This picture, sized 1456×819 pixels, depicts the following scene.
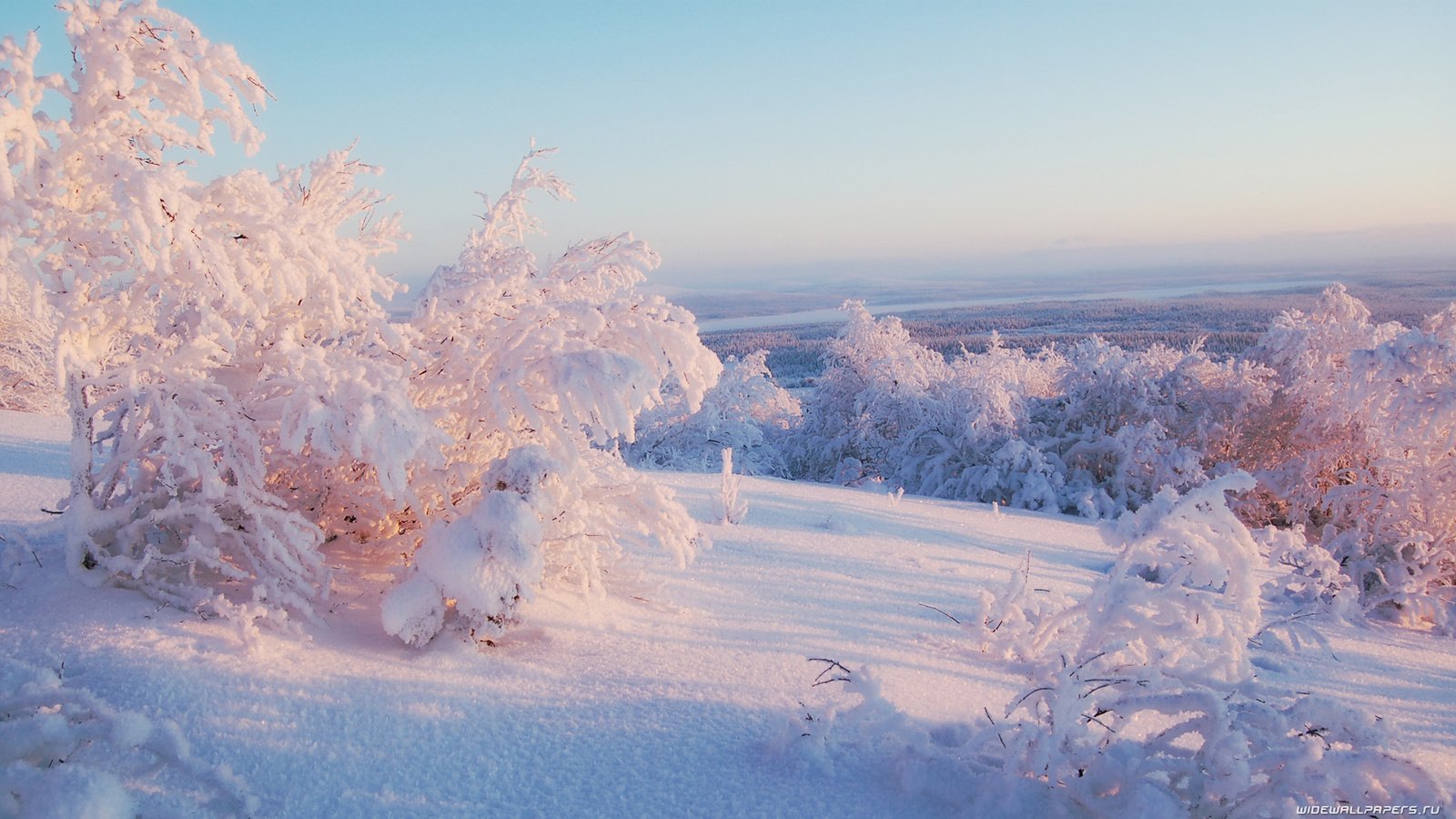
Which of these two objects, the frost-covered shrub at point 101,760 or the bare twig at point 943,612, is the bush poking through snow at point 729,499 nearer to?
the bare twig at point 943,612

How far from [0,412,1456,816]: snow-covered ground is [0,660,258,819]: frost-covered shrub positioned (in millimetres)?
38

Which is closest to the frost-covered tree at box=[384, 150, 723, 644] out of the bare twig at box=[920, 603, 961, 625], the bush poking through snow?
the bare twig at box=[920, 603, 961, 625]

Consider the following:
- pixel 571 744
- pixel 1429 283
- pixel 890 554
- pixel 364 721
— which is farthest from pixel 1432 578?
pixel 1429 283

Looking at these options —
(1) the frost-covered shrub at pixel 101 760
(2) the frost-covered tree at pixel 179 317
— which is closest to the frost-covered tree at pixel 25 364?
(2) the frost-covered tree at pixel 179 317

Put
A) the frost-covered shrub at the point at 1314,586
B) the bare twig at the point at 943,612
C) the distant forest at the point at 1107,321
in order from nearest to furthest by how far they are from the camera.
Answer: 1. the bare twig at the point at 943,612
2. the frost-covered shrub at the point at 1314,586
3. the distant forest at the point at 1107,321

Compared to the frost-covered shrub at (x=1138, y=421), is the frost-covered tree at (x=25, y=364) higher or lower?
higher

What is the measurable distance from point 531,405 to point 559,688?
1.22 metres

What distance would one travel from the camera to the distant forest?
48.1 meters

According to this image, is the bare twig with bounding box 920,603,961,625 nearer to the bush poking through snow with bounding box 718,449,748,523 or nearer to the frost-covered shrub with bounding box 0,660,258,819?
the bush poking through snow with bounding box 718,449,748,523

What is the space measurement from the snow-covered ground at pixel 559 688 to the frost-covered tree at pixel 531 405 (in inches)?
11.8

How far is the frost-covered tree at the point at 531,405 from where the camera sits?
123 inches

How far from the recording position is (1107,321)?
224 feet

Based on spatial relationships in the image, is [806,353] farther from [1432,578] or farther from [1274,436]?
[1432,578]

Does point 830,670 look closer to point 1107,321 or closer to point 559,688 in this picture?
point 559,688
